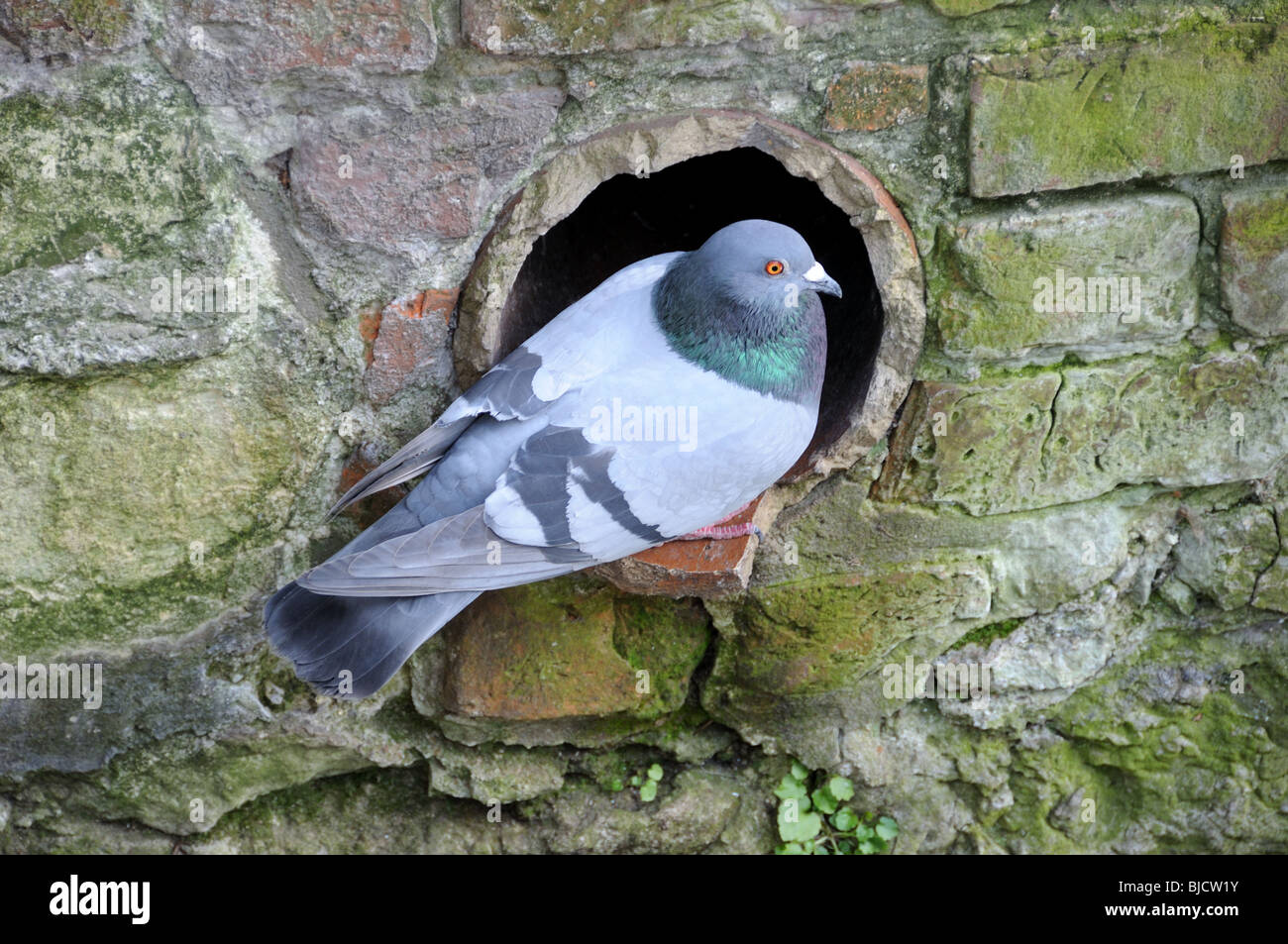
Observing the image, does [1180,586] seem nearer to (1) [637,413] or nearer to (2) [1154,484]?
(2) [1154,484]

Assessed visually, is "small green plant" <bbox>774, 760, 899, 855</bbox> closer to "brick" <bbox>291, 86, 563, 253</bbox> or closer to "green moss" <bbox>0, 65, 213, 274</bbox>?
"brick" <bbox>291, 86, 563, 253</bbox>

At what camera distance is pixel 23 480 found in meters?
1.88

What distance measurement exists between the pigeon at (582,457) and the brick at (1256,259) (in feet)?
2.44

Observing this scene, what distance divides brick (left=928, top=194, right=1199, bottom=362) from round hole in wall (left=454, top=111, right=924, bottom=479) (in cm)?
10

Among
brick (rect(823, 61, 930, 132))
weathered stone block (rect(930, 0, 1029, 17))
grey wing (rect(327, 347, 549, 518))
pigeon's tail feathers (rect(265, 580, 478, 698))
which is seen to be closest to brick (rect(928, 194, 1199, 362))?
brick (rect(823, 61, 930, 132))

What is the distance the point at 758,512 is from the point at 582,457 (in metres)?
0.42

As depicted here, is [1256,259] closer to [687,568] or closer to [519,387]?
[687,568]

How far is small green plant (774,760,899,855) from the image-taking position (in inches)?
94.1

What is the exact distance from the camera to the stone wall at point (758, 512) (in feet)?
5.84

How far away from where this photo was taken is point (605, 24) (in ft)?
5.82

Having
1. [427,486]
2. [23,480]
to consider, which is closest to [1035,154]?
[427,486]

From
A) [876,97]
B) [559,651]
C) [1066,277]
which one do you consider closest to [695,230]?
[876,97]

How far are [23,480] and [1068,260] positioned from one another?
185cm

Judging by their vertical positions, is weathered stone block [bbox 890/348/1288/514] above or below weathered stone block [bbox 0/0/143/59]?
below
